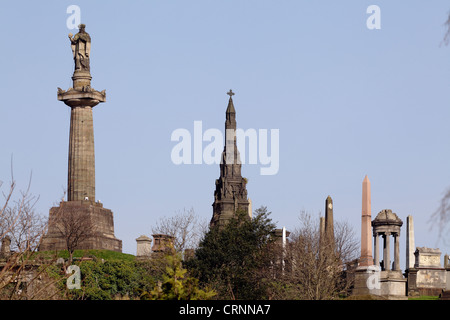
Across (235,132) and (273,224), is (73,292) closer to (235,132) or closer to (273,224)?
(273,224)

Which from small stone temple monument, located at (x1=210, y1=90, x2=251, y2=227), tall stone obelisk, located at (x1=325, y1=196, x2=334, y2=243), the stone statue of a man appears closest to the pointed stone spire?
small stone temple monument, located at (x1=210, y1=90, x2=251, y2=227)

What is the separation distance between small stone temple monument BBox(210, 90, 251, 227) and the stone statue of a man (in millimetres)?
18724

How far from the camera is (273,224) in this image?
57.1 metres

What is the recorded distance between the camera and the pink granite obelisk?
151 feet

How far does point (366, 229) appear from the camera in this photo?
153 ft

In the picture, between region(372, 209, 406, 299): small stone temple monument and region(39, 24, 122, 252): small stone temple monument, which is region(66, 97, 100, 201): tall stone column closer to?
region(39, 24, 122, 252): small stone temple monument

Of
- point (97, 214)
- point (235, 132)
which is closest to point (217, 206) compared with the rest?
point (235, 132)

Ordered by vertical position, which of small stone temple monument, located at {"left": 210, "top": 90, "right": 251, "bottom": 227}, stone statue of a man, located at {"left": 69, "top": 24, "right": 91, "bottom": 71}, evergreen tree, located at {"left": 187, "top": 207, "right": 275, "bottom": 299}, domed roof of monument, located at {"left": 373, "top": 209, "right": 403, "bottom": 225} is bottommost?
evergreen tree, located at {"left": 187, "top": 207, "right": 275, "bottom": 299}

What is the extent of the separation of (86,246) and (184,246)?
9.04m

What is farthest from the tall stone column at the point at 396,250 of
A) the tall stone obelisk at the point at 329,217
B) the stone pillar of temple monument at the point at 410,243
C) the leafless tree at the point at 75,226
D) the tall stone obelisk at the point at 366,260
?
the leafless tree at the point at 75,226

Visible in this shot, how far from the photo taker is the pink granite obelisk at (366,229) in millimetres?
46125

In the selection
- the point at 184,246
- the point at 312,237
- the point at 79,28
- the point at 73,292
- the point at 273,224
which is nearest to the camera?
the point at 73,292

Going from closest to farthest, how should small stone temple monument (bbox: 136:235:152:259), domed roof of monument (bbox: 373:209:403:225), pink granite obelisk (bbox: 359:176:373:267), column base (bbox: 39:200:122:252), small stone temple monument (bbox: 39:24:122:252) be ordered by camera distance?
pink granite obelisk (bbox: 359:176:373:267) → domed roof of monument (bbox: 373:209:403:225) → small stone temple monument (bbox: 136:235:152:259) → column base (bbox: 39:200:122:252) → small stone temple monument (bbox: 39:24:122:252)
